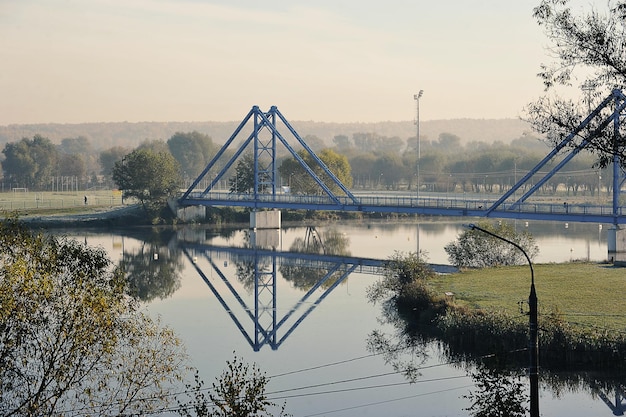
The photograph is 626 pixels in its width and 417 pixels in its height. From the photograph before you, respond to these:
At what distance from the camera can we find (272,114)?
129875 millimetres

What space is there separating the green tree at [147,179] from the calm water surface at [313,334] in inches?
1074

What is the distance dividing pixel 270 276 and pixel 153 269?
9.73m

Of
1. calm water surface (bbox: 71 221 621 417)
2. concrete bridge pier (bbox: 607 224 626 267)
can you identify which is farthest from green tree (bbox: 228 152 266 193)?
concrete bridge pier (bbox: 607 224 626 267)

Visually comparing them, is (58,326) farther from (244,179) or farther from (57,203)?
(57,203)

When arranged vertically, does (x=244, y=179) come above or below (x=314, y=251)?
above

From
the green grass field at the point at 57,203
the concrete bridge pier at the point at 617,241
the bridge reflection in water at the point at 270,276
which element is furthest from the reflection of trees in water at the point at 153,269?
the concrete bridge pier at the point at 617,241

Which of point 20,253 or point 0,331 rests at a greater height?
point 20,253

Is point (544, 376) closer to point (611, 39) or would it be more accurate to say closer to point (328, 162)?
point (611, 39)

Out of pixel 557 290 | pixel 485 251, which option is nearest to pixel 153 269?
pixel 485 251

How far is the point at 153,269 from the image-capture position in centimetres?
7631

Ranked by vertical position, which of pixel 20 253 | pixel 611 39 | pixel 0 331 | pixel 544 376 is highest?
pixel 611 39

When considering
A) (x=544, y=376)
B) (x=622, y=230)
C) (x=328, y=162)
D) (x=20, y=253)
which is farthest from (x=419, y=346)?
(x=328, y=162)

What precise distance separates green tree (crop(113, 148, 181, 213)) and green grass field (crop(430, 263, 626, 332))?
6674cm

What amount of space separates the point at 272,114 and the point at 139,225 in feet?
79.5
